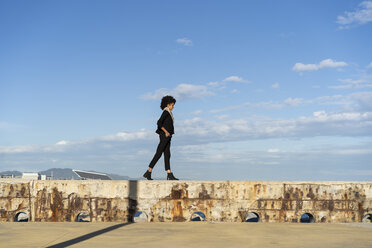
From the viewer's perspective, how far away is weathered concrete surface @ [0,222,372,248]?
16.3 feet

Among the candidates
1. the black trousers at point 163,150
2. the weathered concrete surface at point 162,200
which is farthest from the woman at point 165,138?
the weathered concrete surface at point 162,200

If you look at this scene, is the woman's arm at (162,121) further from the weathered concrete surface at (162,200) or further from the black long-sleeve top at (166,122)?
the weathered concrete surface at (162,200)

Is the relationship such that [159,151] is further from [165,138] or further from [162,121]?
[162,121]

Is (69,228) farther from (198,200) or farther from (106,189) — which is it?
(198,200)

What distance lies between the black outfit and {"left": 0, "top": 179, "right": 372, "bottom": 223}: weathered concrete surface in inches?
26.2

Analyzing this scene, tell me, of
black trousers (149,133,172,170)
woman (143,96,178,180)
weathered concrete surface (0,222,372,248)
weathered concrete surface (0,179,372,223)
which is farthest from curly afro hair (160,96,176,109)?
weathered concrete surface (0,222,372,248)

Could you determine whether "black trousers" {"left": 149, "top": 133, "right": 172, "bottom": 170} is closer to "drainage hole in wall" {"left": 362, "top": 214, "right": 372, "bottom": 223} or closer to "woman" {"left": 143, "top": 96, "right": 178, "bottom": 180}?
"woman" {"left": 143, "top": 96, "right": 178, "bottom": 180}

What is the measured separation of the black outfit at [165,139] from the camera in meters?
8.61

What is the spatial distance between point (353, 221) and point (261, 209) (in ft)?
6.11

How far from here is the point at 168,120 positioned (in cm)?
873

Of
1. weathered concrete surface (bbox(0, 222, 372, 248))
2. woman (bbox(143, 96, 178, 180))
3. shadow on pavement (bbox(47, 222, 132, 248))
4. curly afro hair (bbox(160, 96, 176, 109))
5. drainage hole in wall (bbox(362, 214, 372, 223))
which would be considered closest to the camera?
shadow on pavement (bbox(47, 222, 132, 248))

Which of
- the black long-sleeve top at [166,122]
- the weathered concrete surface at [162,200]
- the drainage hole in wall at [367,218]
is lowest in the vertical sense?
the drainage hole in wall at [367,218]

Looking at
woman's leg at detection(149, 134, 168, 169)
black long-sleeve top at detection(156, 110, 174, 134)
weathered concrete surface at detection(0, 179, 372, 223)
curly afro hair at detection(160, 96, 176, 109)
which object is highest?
curly afro hair at detection(160, 96, 176, 109)

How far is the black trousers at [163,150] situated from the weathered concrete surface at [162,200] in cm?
61
